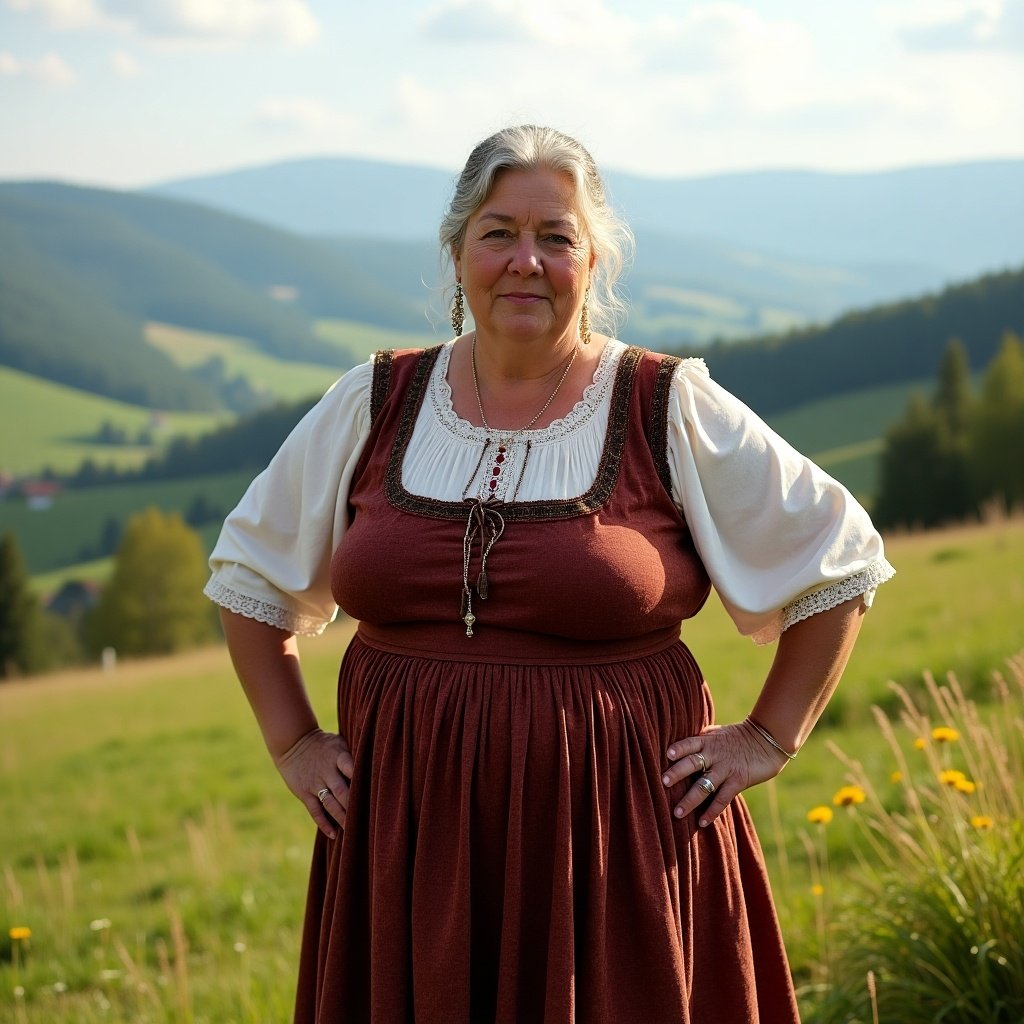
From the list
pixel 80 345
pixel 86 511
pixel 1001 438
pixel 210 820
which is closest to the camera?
pixel 210 820

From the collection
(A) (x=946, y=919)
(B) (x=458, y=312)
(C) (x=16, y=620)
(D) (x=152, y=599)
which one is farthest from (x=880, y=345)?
(B) (x=458, y=312)

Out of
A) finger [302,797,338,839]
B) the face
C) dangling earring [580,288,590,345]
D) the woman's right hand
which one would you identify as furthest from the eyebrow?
finger [302,797,338,839]

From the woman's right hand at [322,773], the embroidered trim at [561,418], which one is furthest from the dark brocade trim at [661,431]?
the woman's right hand at [322,773]

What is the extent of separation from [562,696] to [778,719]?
0.45 meters

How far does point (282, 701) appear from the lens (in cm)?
262

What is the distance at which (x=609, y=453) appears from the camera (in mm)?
2322

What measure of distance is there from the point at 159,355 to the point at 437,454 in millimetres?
146117

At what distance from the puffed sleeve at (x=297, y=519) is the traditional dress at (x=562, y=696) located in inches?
3.1

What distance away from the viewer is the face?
234 centimetres

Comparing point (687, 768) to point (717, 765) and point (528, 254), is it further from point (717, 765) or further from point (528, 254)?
point (528, 254)

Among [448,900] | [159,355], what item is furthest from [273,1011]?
[159,355]

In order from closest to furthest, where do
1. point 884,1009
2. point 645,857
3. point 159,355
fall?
point 645,857, point 884,1009, point 159,355

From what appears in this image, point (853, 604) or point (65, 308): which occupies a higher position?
point (65, 308)

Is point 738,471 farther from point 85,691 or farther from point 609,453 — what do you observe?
point 85,691
